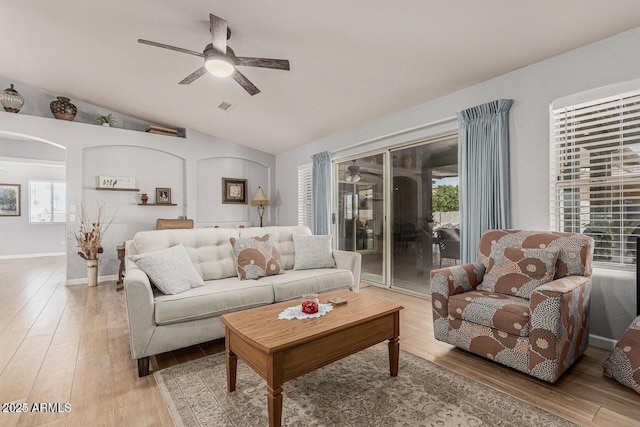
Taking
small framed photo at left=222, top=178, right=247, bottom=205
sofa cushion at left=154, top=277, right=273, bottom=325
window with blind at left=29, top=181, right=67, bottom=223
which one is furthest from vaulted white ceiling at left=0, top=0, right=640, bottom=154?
window with blind at left=29, top=181, right=67, bottom=223

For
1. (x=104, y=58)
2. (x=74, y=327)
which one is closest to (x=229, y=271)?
(x=74, y=327)

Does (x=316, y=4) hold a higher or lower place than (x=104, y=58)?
lower

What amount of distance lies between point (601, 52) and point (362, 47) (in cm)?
193

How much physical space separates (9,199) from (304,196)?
7.52m

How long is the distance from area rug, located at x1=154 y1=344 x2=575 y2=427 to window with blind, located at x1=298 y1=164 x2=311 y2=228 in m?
4.12

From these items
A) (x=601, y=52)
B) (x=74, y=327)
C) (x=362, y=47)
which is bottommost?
(x=74, y=327)

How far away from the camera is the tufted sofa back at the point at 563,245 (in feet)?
7.52

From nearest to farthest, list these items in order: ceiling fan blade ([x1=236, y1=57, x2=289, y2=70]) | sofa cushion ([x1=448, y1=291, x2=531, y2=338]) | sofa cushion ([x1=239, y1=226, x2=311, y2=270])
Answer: sofa cushion ([x1=448, y1=291, x2=531, y2=338]), ceiling fan blade ([x1=236, y1=57, x2=289, y2=70]), sofa cushion ([x1=239, y1=226, x2=311, y2=270])

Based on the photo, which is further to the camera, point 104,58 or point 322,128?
point 322,128

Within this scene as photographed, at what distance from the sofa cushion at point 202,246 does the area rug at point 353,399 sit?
949 millimetres

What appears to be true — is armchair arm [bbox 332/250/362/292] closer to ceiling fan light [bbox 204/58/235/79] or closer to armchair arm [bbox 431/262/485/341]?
armchair arm [bbox 431/262/485/341]

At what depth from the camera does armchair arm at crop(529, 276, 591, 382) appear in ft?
6.13

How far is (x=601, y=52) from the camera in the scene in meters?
2.51

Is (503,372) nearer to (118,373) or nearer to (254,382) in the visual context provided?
(254,382)
